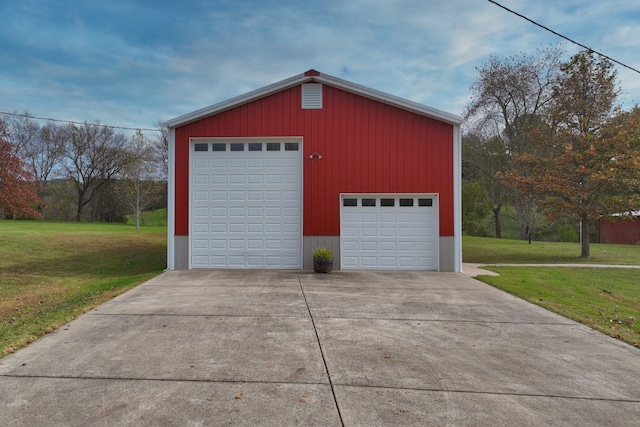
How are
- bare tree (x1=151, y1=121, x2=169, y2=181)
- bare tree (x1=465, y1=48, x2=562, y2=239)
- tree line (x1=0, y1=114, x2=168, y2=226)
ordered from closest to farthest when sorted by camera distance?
bare tree (x1=465, y1=48, x2=562, y2=239) < bare tree (x1=151, y1=121, x2=169, y2=181) < tree line (x1=0, y1=114, x2=168, y2=226)

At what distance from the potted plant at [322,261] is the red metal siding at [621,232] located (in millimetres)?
23921

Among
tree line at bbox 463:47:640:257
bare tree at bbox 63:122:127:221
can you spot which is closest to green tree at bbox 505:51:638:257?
tree line at bbox 463:47:640:257

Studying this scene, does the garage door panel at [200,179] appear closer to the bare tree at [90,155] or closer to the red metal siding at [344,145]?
the red metal siding at [344,145]

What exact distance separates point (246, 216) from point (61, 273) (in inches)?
242

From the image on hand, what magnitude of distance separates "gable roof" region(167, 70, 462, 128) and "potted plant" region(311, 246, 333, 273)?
4630 mm

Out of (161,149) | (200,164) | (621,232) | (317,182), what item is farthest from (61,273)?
(621,232)

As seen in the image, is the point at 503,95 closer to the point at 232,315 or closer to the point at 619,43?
the point at 619,43

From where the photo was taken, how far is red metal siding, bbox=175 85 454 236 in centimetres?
1086

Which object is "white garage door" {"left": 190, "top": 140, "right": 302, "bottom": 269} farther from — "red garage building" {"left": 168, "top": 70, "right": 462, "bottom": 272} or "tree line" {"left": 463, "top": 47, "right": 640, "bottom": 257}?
"tree line" {"left": 463, "top": 47, "right": 640, "bottom": 257}

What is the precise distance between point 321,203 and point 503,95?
852 inches

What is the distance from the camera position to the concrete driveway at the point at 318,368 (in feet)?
9.70

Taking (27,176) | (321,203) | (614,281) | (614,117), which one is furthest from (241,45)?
(614,117)

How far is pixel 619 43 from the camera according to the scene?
9.62 metres

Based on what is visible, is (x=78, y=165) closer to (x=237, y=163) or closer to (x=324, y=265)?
(x=237, y=163)
